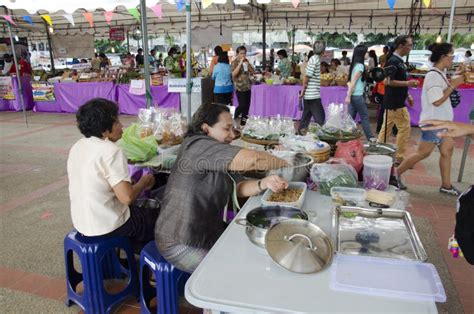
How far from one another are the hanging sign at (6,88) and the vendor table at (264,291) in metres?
10.1

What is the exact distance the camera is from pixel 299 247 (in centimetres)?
126

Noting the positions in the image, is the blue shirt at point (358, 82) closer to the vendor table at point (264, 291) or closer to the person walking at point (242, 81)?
the person walking at point (242, 81)

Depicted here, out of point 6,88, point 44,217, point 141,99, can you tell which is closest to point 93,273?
point 44,217

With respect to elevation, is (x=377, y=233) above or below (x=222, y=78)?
below

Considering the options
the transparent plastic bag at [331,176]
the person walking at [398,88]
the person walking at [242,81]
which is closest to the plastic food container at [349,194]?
the transparent plastic bag at [331,176]

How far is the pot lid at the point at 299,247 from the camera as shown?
124cm

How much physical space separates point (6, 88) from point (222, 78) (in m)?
6.54

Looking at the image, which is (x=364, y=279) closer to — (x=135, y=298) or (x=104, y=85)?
(x=135, y=298)

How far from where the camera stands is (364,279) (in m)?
1.19

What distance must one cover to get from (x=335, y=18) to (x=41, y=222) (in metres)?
10.1

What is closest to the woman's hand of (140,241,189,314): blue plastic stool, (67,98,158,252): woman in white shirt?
(140,241,189,314): blue plastic stool

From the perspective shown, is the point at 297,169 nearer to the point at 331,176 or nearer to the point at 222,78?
the point at 331,176

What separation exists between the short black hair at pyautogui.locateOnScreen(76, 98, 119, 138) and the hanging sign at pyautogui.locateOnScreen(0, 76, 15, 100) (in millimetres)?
8910

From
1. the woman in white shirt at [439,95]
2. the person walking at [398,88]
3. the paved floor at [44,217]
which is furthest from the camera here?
the person walking at [398,88]
